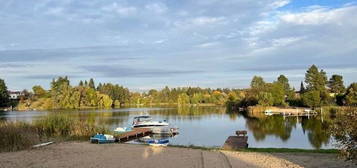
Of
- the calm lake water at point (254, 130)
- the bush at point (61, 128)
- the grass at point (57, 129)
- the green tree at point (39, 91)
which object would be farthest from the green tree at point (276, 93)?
the green tree at point (39, 91)

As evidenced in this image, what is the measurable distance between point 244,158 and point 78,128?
518 inches

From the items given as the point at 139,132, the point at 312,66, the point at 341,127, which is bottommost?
the point at 139,132

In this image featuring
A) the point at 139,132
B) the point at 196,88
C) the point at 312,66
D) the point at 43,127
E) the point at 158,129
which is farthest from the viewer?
the point at 196,88

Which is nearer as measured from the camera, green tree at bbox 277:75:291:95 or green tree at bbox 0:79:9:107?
green tree at bbox 0:79:9:107

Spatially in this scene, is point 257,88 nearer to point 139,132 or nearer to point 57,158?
point 139,132

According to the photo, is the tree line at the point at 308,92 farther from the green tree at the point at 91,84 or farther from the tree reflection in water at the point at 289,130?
the green tree at the point at 91,84

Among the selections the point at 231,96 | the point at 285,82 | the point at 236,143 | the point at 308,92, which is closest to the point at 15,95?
the point at 231,96

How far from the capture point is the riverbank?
1203 cm

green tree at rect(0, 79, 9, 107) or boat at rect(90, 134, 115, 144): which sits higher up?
green tree at rect(0, 79, 9, 107)

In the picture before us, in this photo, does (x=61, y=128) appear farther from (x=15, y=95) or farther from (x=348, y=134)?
(x=15, y=95)

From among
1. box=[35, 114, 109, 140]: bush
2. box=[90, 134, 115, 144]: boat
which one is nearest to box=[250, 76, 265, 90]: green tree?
box=[35, 114, 109, 140]: bush

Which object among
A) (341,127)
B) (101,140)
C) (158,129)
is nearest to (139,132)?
(158,129)

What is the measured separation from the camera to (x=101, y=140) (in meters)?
19.9

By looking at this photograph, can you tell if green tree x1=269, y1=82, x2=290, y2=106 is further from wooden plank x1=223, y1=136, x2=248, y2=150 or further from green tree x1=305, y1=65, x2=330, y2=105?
wooden plank x1=223, y1=136, x2=248, y2=150
